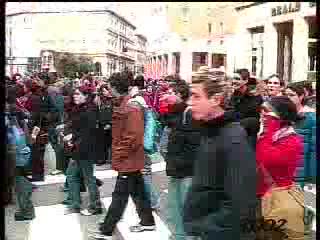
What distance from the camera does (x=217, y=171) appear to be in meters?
2.66

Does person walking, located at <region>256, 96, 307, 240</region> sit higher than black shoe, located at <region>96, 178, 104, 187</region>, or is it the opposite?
person walking, located at <region>256, 96, 307, 240</region>

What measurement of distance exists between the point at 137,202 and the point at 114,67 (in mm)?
1358

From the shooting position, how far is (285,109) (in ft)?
11.5

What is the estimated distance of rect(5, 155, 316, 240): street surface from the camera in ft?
15.0

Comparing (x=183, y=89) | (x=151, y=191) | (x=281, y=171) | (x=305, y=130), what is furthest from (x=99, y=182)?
(x=281, y=171)

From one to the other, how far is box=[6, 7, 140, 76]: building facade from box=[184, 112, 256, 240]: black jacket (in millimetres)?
1069

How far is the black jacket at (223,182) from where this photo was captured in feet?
8.56

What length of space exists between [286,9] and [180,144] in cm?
130

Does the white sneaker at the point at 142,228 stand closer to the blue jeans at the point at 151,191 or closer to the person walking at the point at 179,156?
the blue jeans at the point at 151,191

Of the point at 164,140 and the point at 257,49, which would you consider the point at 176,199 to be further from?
the point at 257,49

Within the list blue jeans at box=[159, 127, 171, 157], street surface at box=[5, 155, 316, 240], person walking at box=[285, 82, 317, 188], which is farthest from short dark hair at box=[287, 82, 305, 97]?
street surface at box=[5, 155, 316, 240]

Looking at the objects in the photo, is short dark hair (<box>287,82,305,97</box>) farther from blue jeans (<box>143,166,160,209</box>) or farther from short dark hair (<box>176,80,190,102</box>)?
blue jeans (<box>143,166,160,209</box>)

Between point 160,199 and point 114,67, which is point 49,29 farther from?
point 160,199

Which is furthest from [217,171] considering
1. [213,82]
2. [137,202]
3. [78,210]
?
[78,210]
